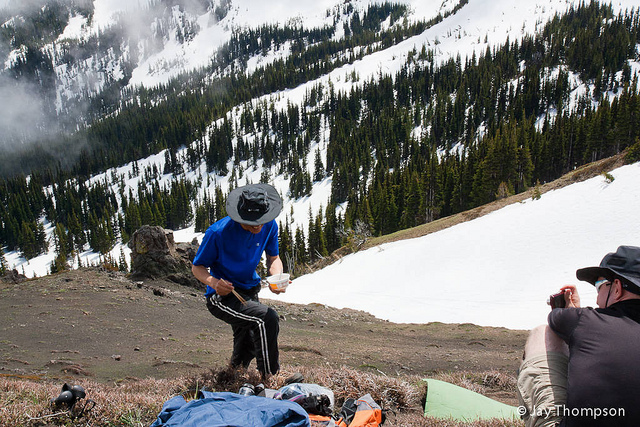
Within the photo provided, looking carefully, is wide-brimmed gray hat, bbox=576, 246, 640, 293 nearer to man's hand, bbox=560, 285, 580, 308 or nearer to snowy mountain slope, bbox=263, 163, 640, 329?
man's hand, bbox=560, 285, 580, 308

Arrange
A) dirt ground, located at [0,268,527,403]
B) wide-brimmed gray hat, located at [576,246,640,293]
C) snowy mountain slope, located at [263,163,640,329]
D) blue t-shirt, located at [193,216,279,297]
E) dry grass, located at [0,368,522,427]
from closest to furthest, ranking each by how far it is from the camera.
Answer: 1. wide-brimmed gray hat, located at [576,246,640,293]
2. dry grass, located at [0,368,522,427]
3. blue t-shirt, located at [193,216,279,297]
4. dirt ground, located at [0,268,527,403]
5. snowy mountain slope, located at [263,163,640,329]

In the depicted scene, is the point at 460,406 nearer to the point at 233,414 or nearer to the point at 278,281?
the point at 278,281

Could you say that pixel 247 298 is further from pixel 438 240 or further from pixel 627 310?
pixel 438 240

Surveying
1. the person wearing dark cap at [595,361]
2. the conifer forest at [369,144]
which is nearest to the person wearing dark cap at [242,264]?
the person wearing dark cap at [595,361]

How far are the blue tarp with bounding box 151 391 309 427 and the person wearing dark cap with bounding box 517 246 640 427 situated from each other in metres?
1.84

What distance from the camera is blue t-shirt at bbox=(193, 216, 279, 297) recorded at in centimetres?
401

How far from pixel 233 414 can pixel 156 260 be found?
15333 millimetres

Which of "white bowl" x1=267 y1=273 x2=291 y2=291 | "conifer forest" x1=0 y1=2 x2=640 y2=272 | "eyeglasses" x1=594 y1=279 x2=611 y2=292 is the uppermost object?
"eyeglasses" x1=594 y1=279 x2=611 y2=292

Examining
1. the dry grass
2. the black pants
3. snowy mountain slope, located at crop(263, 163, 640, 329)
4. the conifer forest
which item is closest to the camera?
the dry grass

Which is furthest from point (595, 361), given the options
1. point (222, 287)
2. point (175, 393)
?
point (175, 393)

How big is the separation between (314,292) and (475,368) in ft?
62.4

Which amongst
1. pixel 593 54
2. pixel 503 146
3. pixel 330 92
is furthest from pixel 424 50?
pixel 503 146

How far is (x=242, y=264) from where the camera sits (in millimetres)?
4195

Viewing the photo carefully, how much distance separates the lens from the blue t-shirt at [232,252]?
4008 millimetres
